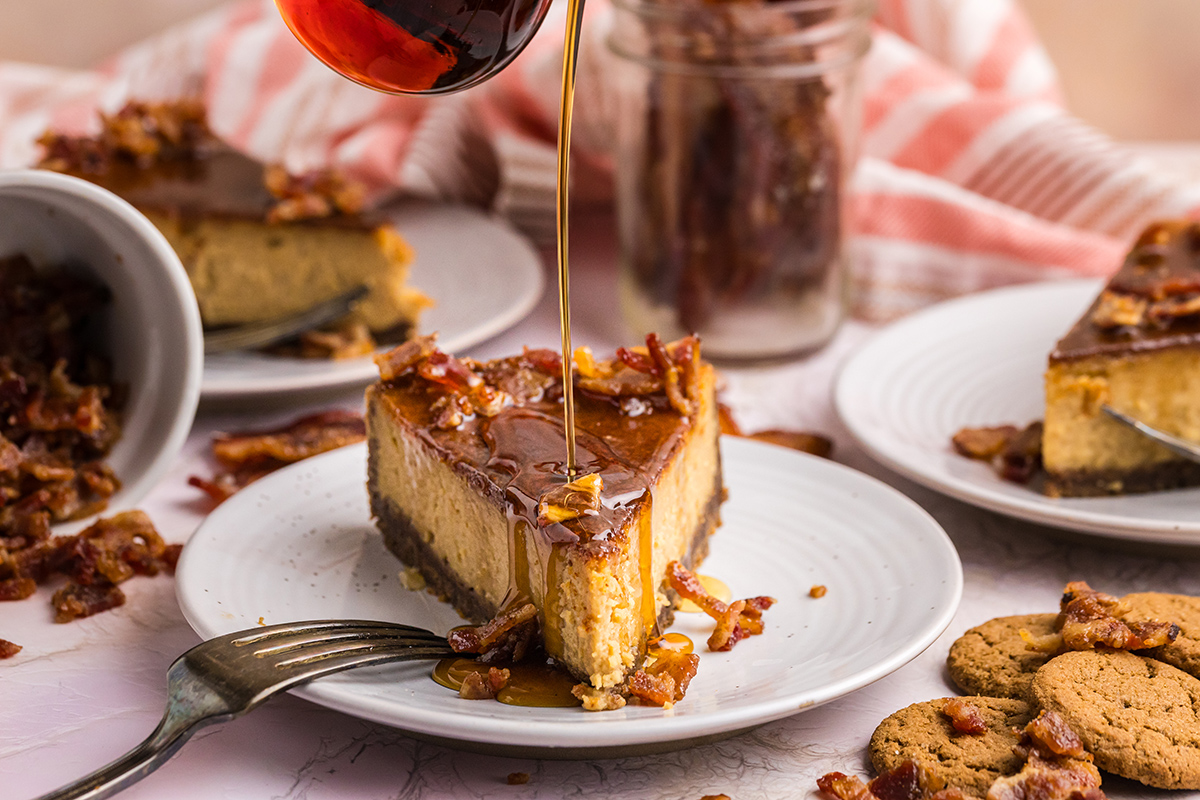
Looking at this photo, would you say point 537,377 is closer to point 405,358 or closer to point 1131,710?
point 405,358

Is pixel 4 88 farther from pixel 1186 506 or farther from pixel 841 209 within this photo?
pixel 1186 506

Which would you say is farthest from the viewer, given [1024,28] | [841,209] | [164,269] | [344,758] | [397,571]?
[1024,28]

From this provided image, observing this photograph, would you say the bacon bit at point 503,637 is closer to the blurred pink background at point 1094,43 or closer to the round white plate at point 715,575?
the round white plate at point 715,575

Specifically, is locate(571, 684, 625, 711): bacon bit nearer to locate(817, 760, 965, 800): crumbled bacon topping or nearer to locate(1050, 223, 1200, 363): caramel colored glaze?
locate(817, 760, 965, 800): crumbled bacon topping

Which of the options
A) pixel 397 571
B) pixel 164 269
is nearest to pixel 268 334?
pixel 164 269

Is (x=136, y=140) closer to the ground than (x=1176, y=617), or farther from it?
farther from it

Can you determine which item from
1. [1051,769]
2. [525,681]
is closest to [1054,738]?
[1051,769]
